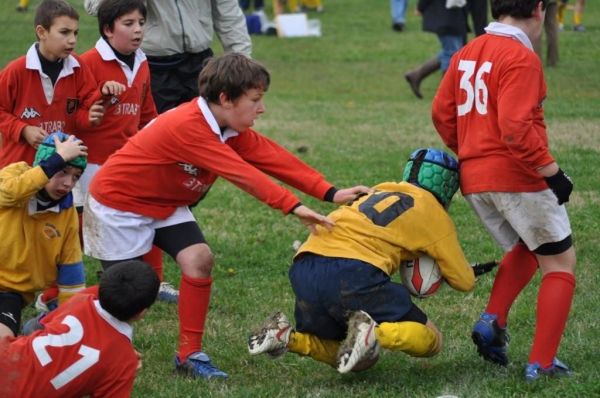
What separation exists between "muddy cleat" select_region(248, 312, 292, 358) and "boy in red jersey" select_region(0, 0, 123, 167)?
1.72 m

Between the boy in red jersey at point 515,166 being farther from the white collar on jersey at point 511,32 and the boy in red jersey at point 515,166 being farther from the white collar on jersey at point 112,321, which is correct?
the white collar on jersey at point 112,321

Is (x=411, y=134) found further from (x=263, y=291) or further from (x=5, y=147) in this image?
(x=5, y=147)

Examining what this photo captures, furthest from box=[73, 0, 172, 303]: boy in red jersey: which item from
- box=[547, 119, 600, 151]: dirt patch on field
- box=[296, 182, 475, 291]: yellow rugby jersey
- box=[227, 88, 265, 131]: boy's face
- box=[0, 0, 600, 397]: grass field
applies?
box=[547, 119, 600, 151]: dirt patch on field

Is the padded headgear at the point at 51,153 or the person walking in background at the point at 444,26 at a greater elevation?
the padded headgear at the point at 51,153

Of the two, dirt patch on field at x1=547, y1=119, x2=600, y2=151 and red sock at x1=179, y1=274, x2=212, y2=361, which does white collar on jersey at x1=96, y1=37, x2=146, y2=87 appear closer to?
red sock at x1=179, y1=274, x2=212, y2=361

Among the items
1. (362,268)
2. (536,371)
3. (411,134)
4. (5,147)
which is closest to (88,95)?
(5,147)

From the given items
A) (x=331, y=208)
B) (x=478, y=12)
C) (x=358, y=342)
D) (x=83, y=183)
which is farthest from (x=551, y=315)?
(x=478, y=12)

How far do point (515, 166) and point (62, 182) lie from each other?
1990 millimetres

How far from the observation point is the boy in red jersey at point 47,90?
19.6ft

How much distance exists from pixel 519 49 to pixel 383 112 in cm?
930

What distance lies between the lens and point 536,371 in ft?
16.0

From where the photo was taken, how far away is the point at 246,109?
5.00 metres

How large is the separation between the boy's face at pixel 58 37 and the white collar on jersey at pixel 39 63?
0.19 ft

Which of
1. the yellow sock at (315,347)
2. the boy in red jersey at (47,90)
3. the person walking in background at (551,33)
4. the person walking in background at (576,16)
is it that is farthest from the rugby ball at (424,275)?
the person walking in background at (576,16)
